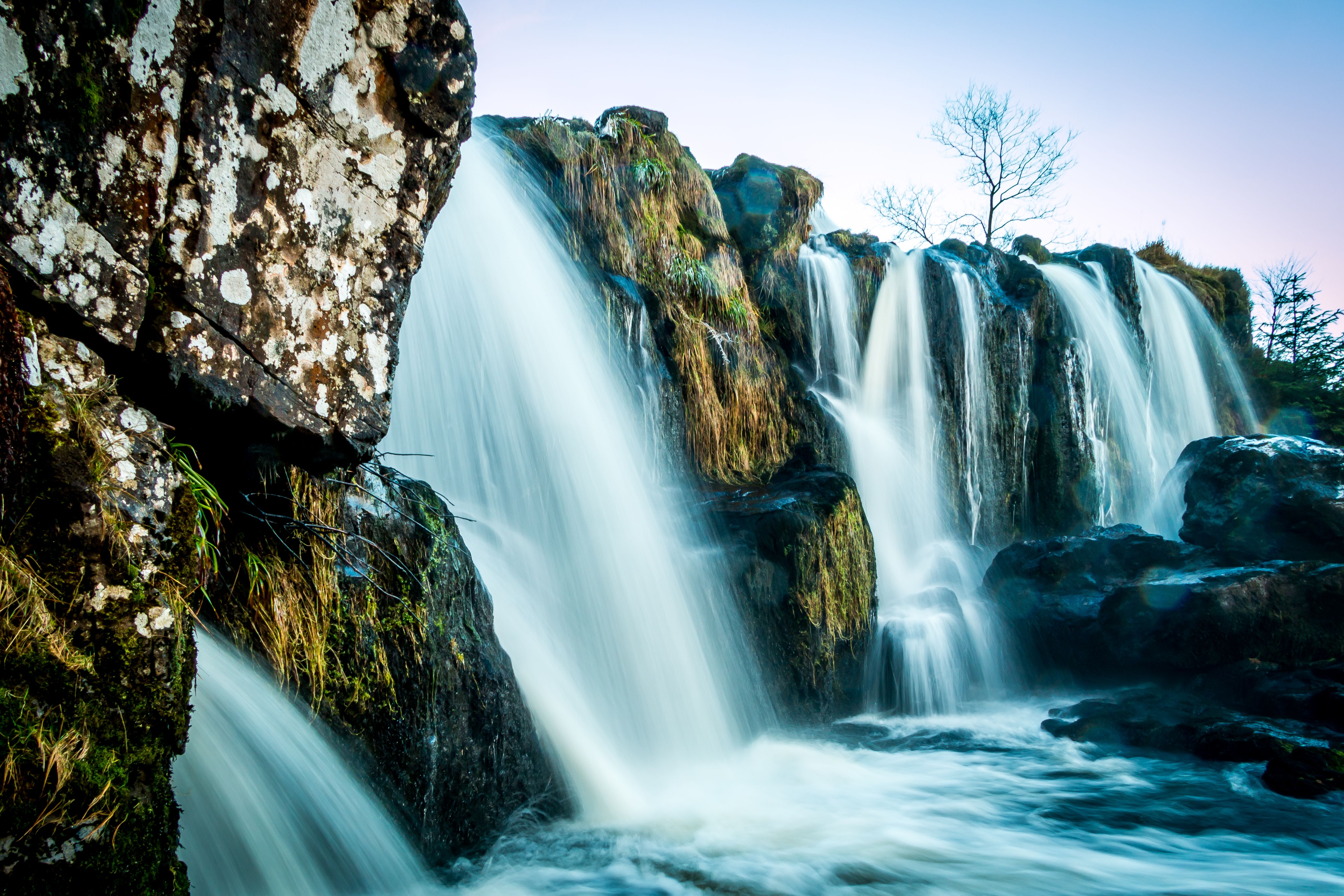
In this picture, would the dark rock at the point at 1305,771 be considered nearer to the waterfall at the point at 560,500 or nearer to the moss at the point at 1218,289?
the waterfall at the point at 560,500

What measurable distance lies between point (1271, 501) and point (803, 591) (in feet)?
20.2

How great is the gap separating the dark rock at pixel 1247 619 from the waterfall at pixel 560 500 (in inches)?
163

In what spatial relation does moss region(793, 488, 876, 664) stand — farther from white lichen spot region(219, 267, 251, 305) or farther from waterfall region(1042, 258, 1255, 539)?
waterfall region(1042, 258, 1255, 539)

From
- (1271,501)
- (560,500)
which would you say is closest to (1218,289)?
(1271,501)

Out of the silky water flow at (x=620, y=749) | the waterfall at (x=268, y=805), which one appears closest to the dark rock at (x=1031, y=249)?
the silky water flow at (x=620, y=749)

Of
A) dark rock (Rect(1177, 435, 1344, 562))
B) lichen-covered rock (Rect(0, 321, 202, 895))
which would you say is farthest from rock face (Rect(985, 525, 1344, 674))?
lichen-covered rock (Rect(0, 321, 202, 895))

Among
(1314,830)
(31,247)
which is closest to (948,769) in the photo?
(1314,830)

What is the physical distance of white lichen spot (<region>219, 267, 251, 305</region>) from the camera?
2305mm

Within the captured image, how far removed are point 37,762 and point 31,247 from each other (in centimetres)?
126

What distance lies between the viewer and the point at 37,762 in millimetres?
1694

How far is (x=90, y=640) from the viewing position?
1.87 m

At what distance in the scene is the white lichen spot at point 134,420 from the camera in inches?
81.0

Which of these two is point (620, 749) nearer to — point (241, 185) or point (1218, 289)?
point (241, 185)

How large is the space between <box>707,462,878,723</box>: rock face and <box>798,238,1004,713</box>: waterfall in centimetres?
64
